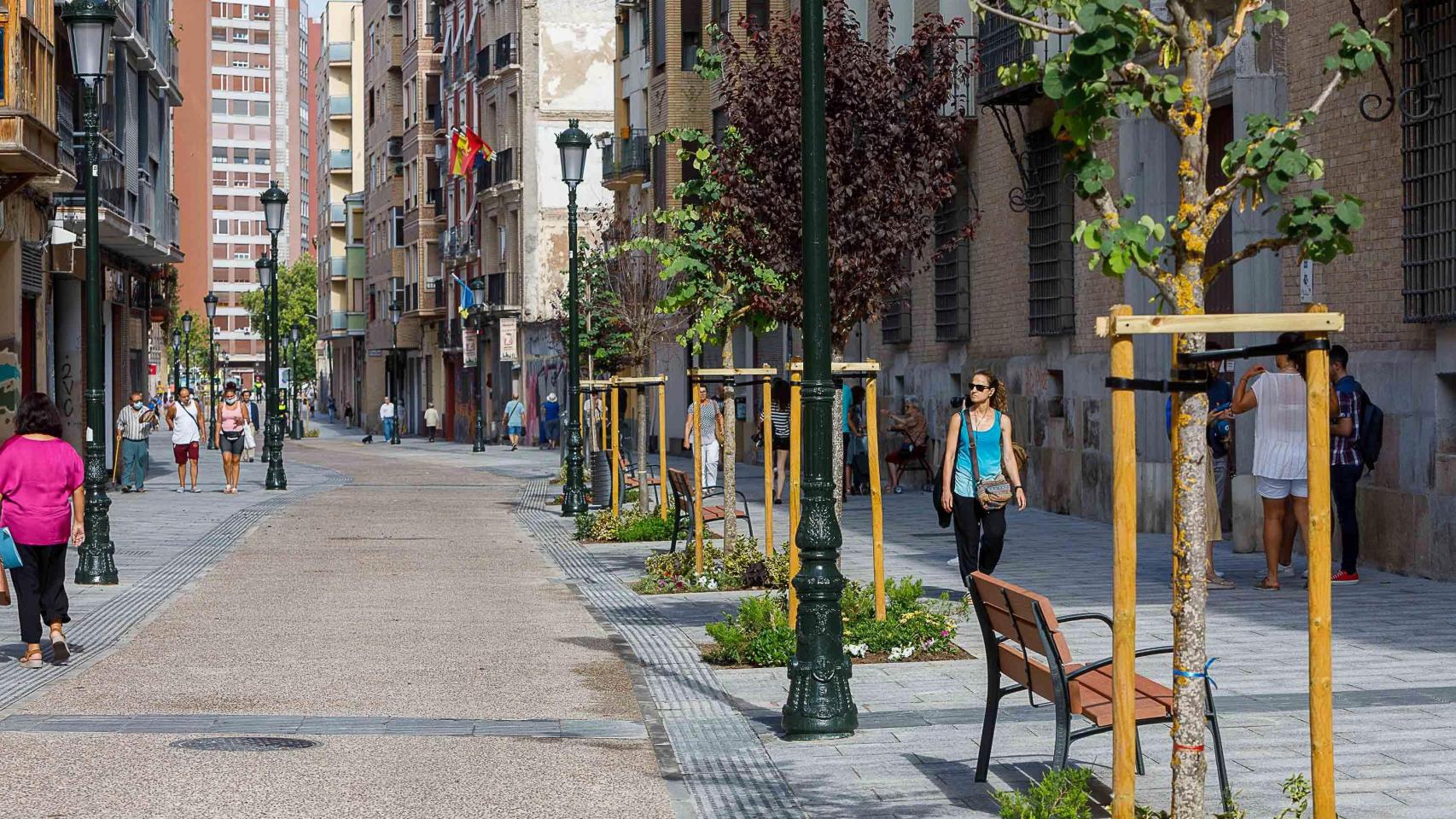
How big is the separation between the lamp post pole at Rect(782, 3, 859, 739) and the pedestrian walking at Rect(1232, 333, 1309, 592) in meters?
6.18

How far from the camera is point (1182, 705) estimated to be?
20.5 ft

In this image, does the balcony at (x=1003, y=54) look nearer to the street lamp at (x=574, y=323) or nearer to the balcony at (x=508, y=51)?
the street lamp at (x=574, y=323)

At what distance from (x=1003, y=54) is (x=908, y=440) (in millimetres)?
7061

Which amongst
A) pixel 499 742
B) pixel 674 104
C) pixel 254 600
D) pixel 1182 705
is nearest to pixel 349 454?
pixel 674 104

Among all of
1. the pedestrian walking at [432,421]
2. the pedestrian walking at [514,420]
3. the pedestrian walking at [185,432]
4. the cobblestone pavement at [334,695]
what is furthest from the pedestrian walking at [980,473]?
the pedestrian walking at [432,421]

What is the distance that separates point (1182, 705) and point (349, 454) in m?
52.3

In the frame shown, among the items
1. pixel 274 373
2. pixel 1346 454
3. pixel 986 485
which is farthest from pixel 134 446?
pixel 1346 454

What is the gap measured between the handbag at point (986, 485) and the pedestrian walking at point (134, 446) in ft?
73.4

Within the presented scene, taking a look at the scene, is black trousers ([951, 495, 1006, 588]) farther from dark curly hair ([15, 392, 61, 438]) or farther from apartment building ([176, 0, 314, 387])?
apartment building ([176, 0, 314, 387])

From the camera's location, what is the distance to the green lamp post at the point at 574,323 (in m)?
26.5

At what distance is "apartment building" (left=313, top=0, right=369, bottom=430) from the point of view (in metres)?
100

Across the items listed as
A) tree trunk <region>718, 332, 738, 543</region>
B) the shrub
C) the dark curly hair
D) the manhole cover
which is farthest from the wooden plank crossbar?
tree trunk <region>718, 332, 738, 543</region>

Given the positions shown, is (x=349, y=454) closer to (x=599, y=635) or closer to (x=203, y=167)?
(x=599, y=635)

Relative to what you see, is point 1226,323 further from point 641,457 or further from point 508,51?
point 508,51
